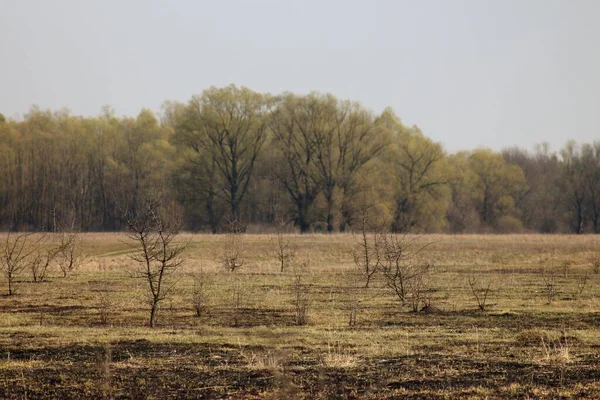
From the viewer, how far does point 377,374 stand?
40.0ft

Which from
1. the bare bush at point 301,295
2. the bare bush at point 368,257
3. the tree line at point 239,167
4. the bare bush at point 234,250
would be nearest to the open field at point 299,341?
the bare bush at point 301,295

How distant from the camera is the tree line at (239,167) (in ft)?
239

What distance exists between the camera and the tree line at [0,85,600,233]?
2872 inches

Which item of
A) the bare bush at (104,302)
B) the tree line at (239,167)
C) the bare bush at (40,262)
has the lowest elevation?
the bare bush at (104,302)

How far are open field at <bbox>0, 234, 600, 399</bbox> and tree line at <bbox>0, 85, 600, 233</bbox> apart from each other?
40.8 meters

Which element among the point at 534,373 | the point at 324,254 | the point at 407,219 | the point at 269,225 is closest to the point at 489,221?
the point at 407,219

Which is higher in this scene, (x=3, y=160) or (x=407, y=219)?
(x=3, y=160)

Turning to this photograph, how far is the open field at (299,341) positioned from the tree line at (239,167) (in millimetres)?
40842

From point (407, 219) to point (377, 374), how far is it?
211 feet

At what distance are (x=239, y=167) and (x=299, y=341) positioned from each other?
6194cm

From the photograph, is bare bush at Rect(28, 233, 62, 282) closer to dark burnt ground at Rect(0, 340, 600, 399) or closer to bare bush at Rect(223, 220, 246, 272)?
bare bush at Rect(223, 220, 246, 272)

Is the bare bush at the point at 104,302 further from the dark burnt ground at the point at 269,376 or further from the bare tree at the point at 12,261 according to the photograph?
the dark burnt ground at the point at 269,376

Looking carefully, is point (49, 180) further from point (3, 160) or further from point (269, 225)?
point (269, 225)

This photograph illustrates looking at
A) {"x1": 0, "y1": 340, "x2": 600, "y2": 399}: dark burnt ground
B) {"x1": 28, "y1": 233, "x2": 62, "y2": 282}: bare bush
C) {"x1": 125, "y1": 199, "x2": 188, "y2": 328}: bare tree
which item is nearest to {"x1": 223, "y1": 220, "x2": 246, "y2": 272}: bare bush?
A: {"x1": 125, "y1": 199, "x2": 188, "y2": 328}: bare tree
